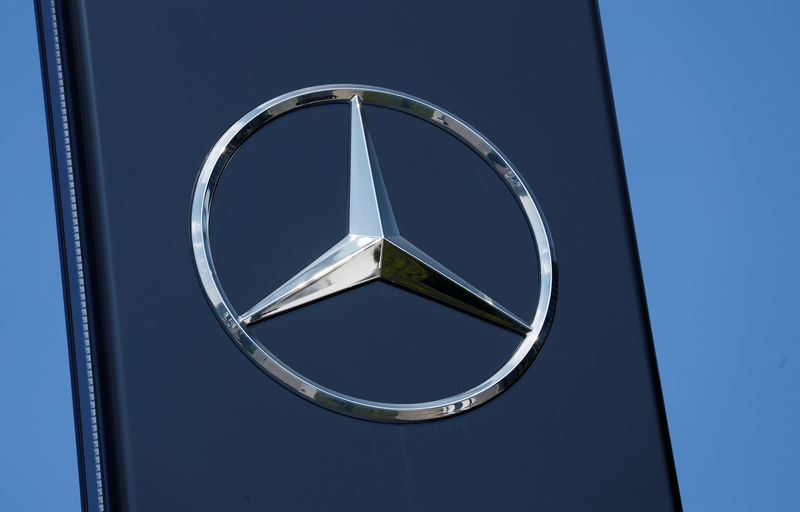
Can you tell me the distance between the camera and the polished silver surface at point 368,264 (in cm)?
42

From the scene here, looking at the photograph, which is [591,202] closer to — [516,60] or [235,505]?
[516,60]

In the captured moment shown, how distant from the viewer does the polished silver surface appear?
418 millimetres

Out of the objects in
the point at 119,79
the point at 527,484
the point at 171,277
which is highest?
the point at 119,79

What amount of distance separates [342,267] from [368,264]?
2 centimetres

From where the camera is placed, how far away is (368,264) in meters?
0.47

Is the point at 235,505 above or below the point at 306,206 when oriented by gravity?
below

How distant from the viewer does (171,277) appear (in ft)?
1.34

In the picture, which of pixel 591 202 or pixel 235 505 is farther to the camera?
pixel 591 202

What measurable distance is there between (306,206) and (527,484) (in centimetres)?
20

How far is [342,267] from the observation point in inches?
18.2

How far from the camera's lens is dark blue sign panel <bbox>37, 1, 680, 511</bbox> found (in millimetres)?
400

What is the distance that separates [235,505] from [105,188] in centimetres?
17

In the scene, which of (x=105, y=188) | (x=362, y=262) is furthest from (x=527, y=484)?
(x=105, y=188)

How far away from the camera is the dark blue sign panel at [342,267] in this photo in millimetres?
400
